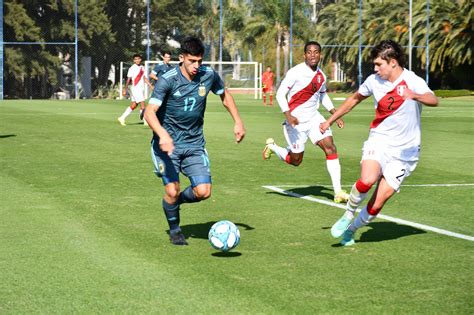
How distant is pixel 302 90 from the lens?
1345 cm

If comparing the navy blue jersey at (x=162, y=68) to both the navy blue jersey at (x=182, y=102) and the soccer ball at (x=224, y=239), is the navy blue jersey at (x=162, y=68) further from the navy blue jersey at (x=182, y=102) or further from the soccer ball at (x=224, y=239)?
the soccer ball at (x=224, y=239)

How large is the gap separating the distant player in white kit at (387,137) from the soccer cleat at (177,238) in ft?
4.73

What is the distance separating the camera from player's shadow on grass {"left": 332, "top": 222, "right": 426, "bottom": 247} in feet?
31.5

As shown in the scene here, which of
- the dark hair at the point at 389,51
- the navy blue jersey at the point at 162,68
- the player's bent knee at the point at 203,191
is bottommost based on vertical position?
the player's bent knee at the point at 203,191

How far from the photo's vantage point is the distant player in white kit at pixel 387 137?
29.2ft

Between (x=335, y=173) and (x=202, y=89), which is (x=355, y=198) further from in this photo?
(x=335, y=173)

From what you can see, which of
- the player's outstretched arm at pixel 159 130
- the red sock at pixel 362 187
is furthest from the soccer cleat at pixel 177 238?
the red sock at pixel 362 187

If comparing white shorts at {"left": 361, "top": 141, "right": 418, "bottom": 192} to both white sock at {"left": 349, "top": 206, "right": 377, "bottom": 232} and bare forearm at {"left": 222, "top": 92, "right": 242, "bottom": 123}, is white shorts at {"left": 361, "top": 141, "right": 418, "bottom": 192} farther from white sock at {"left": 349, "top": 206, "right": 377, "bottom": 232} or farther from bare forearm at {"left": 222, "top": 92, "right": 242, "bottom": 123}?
bare forearm at {"left": 222, "top": 92, "right": 242, "bottom": 123}

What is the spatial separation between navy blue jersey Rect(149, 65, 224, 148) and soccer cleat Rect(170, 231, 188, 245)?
2.79ft

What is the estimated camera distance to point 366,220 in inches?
359

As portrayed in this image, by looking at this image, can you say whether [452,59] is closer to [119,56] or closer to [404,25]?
[404,25]

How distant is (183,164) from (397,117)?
2100 mm

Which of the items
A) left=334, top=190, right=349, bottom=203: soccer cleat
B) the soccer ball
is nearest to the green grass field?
the soccer ball

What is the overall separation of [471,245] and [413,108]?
4.69ft
